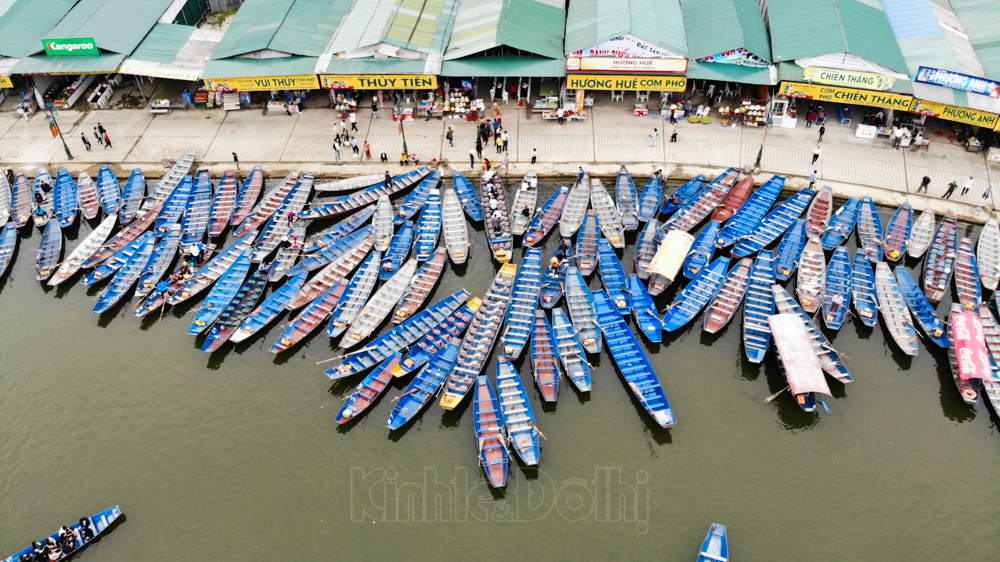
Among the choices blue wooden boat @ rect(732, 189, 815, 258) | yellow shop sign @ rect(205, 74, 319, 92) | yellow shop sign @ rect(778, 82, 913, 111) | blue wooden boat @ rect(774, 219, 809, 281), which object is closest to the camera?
blue wooden boat @ rect(774, 219, 809, 281)

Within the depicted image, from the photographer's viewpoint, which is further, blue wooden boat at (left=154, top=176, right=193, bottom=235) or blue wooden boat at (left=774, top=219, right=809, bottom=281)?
blue wooden boat at (left=154, top=176, right=193, bottom=235)

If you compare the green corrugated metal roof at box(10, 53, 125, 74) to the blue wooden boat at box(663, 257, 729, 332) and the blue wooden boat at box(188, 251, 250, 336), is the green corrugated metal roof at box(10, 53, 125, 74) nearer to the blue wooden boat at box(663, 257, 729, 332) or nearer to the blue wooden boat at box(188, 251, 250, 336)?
the blue wooden boat at box(188, 251, 250, 336)

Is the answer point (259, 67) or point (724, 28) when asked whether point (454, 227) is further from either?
point (724, 28)

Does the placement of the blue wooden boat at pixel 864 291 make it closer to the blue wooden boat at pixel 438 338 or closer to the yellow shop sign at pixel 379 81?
the blue wooden boat at pixel 438 338

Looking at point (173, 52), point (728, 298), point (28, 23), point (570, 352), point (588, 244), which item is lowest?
point (570, 352)

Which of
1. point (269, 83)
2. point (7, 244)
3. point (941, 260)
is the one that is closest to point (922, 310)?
point (941, 260)

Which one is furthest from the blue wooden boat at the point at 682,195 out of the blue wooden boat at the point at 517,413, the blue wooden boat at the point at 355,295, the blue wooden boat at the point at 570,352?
the blue wooden boat at the point at 355,295

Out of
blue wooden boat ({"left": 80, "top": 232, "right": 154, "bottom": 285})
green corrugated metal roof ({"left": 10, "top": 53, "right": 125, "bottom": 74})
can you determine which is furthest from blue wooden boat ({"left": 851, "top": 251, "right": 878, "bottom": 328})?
green corrugated metal roof ({"left": 10, "top": 53, "right": 125, "bottom": 74})
